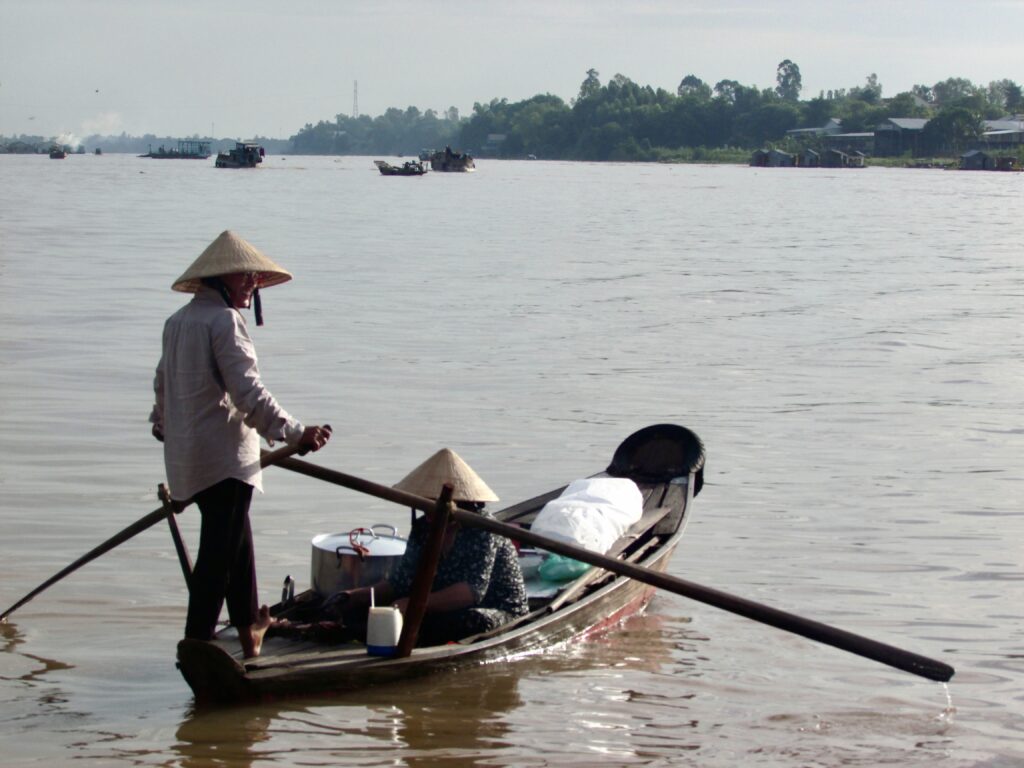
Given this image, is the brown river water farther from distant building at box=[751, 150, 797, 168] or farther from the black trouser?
distant building at box=[751, 150, 797, 168]

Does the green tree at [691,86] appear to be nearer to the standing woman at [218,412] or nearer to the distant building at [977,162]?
the distant building at [977,162]

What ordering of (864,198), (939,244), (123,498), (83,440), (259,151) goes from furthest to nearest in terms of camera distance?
(259,151)
(864,198)
(939,244)
(83,440)
(123,498)

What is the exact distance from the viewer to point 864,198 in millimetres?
61938

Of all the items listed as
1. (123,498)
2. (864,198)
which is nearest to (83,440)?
(123,498)

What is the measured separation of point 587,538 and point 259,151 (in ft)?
329

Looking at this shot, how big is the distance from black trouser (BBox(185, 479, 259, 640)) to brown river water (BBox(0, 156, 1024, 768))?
0.44 m

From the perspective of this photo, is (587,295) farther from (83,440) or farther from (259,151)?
(259,151)

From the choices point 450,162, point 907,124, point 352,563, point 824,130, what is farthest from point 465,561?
point 824,130

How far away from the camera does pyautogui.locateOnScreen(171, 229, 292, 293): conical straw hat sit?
512 cm

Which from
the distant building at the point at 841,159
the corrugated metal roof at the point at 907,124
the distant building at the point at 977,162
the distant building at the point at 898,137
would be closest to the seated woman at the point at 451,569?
the distant building at the point at 977,162

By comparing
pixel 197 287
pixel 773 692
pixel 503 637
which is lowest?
pixel 773 692

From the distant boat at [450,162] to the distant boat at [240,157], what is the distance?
1258 cm

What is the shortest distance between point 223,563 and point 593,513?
222 cm

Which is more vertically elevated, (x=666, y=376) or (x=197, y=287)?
(x=197, y=287)
